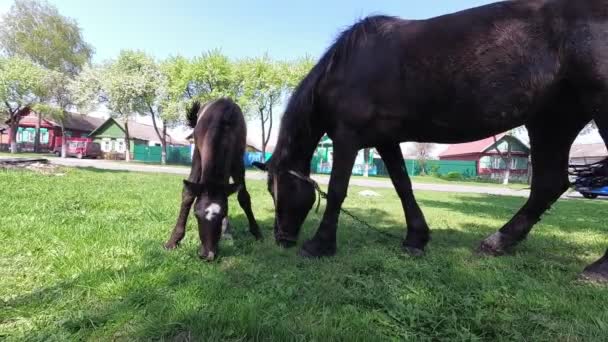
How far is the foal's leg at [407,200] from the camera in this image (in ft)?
14.2

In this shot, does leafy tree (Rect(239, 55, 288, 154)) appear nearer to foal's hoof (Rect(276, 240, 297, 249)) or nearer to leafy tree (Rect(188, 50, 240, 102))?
leafy tree (Rect(188, 50, 240, 102))

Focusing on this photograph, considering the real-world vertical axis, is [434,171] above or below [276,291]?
above

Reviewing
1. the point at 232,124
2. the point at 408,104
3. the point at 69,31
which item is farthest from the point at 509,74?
the point at 69,31

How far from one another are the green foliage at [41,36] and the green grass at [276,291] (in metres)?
49.7

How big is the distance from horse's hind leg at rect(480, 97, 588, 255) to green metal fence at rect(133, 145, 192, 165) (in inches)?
1680

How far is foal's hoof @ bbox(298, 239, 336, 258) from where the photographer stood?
3915mm

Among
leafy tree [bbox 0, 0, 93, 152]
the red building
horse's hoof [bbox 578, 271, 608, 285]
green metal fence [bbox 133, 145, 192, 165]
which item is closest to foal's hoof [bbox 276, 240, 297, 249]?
horse's hoof [bbox 578, 271, 608, 285]

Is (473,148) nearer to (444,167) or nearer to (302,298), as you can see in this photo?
(444,167)

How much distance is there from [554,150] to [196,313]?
3864 mm

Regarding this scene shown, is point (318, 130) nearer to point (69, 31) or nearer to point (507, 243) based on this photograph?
point (507, 243)

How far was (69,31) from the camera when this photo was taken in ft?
154

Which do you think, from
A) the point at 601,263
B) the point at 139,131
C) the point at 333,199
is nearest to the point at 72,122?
the point at 139,131

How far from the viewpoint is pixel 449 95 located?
3.52 meters

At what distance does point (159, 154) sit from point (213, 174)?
45748 mm
